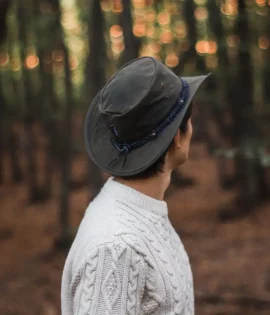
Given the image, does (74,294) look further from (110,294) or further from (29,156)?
(29,156)

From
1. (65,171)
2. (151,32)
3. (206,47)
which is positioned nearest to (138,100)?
(65,171)

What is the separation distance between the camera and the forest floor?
7186 mm

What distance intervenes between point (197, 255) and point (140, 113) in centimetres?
739

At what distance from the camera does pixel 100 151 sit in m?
2.13

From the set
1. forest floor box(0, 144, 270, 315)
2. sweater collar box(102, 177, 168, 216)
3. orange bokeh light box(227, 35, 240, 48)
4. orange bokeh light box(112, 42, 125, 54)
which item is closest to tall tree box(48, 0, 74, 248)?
forest floor box(0, 144, 270, 315)

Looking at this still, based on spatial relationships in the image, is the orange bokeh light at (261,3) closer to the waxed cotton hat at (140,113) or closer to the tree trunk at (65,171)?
the tree trunk at (65,171)

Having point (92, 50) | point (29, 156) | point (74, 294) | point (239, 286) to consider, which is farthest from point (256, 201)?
point (74, 294)

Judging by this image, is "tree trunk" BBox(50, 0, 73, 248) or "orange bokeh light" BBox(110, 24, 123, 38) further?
"orange bokeh light" BBox(110, 24, 123, 38)

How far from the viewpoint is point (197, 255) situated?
9.12 meters

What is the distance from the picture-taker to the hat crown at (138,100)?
198 centimetres

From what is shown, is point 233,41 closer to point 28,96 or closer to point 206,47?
point 206,47

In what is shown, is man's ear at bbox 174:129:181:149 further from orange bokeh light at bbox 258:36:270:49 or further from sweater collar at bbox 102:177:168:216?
orange bokeh light at bbox 258:36:270:49

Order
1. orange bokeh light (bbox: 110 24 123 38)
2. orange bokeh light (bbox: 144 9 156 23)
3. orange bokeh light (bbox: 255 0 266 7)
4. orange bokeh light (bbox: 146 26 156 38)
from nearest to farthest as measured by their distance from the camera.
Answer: orange bokeh light (bbox: 255 0 266 7), orange bokeh light (bbox: 144 9 156 23), orange bokeh light (bbox: 146 26 156 38), orange bokeh light (bbox: 110 24 123 38)

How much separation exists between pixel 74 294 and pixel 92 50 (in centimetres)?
618
